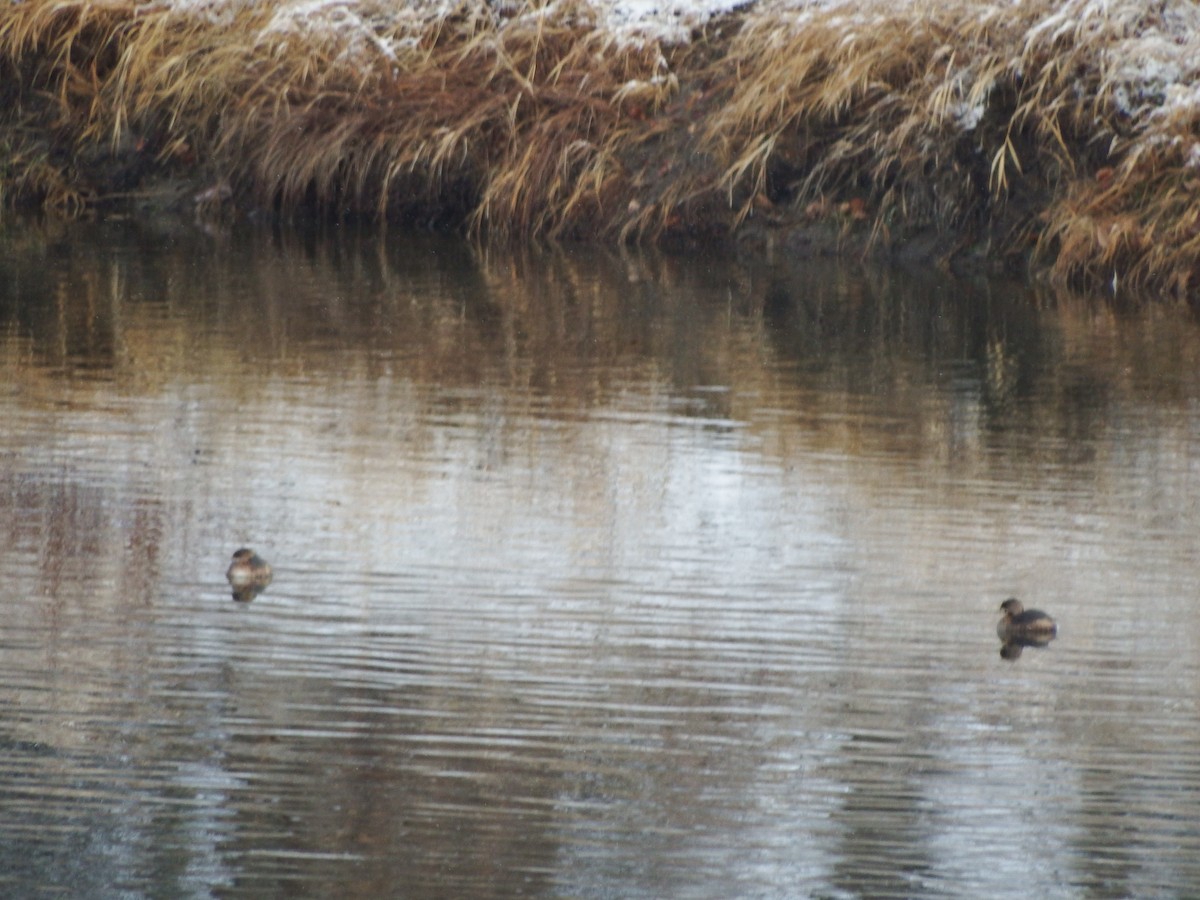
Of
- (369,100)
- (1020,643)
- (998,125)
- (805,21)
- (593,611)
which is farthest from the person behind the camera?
(369,100)

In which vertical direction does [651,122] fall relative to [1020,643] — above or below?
above

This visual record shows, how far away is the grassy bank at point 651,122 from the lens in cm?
1140

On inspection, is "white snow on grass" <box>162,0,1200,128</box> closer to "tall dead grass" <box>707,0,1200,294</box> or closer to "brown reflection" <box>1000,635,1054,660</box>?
"tall dead grass" <box>707,0,1200,294</box>

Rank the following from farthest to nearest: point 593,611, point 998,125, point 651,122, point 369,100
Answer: point 369,100
point 651,122
point 998,125
point 593,611

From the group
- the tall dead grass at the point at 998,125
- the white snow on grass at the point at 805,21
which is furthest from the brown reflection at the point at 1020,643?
the white snow on grass at the point at 805,21

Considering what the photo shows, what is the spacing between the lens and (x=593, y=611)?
4.82m

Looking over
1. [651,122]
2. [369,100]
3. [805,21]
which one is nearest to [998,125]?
[805,21]

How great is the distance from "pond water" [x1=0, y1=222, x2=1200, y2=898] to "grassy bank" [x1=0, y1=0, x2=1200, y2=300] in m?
2.55

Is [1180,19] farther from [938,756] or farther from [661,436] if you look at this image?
[938,756]

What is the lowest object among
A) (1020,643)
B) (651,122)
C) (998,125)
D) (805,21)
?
(1020,643)

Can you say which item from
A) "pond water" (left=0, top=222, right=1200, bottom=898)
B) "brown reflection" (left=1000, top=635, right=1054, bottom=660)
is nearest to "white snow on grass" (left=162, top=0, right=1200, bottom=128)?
"pond water" (left=0, top=222, right=1200, bottom=898)

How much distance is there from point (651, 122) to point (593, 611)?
840 cm

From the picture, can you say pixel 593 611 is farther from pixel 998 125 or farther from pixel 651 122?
pixel 651 122

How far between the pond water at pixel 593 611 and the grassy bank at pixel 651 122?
2551 mm
